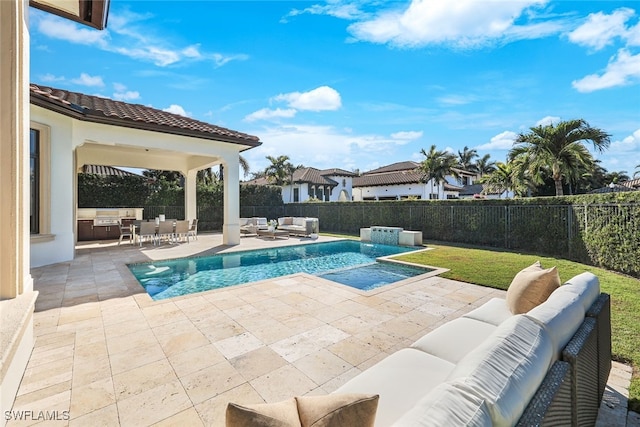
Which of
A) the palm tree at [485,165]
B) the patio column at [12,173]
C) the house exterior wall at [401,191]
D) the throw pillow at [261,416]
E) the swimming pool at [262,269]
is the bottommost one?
the swimming pool at [262,269]

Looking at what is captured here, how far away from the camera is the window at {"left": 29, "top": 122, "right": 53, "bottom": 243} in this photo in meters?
8.05

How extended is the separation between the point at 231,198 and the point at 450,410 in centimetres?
1262

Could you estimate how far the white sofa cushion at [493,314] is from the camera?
3.34 meters

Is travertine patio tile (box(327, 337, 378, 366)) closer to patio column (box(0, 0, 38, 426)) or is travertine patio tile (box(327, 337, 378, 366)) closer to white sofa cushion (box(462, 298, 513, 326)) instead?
white sofa cushion (box(462, 298, 513, 326))

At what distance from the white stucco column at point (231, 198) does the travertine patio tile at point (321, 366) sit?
10.3 m

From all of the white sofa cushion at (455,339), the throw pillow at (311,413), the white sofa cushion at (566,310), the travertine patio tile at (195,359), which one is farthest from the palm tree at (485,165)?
the throw pillow at (311,413)

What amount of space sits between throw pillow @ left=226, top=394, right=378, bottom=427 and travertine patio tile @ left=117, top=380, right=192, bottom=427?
2141 millimetres

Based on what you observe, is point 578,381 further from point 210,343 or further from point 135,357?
point 135,357

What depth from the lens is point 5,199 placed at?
3.02 metres

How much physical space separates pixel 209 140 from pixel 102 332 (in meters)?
9.13

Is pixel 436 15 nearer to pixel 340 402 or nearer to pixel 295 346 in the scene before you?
pixel 295 346

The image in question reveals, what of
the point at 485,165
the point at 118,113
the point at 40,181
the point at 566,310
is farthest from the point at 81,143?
the point at 485,165

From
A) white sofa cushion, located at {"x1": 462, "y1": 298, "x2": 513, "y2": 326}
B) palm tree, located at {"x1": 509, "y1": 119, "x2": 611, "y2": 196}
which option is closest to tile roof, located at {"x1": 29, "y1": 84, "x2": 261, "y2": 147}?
white sofa cushion, located at {"x1": 462, "y1": 298, "x2": 513, "y2": 326}

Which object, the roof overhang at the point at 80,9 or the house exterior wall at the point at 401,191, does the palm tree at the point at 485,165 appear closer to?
the house exterior wall at the point at 401,191
